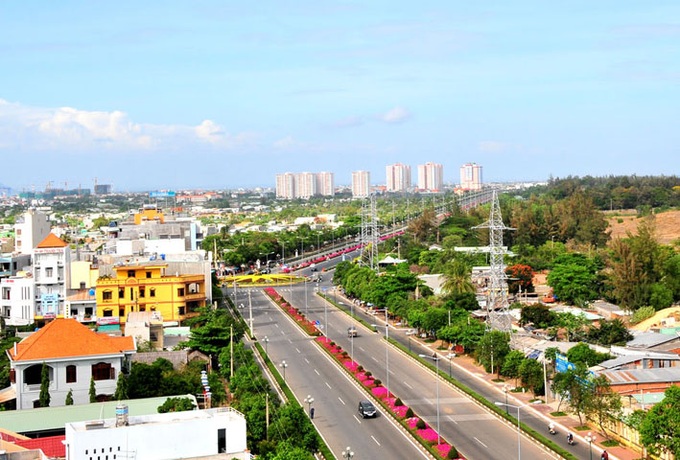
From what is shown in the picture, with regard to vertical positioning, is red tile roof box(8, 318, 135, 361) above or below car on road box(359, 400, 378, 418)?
above

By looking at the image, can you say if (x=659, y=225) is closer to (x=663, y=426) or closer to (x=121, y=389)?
(x=663, y=426)

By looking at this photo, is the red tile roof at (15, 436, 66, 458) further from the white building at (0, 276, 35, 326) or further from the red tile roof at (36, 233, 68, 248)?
the red tile roof at (36, 233, 68, 248)

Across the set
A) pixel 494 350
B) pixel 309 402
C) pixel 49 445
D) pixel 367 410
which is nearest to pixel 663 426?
pixel 367 410

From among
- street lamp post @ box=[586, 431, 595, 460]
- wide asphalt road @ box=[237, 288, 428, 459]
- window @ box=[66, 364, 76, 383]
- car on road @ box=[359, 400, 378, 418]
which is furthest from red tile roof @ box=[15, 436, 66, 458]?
street lamp post @ box=[586, 431, 595, 460]

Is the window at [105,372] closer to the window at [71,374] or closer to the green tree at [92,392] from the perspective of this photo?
the window at [71,374]

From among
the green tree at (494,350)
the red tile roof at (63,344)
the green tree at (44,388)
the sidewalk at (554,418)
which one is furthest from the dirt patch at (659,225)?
the green tree at (44,388)

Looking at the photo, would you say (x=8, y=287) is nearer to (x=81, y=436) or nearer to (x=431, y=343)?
(x=431, y=343)
